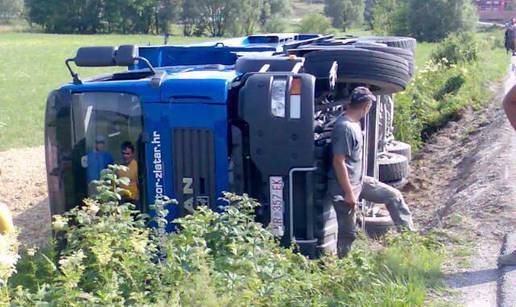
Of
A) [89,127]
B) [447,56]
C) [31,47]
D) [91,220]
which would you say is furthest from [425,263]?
[31,47]

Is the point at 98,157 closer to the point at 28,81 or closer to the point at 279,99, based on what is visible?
the point at 279,99

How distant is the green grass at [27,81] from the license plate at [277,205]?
6734mm

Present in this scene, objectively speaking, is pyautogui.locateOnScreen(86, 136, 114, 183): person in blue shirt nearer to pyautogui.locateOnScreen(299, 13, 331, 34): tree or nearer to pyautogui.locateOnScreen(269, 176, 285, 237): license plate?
pyautogui.locateOnScreen(269, 176, 285, 237): license plate

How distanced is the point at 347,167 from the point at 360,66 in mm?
1098

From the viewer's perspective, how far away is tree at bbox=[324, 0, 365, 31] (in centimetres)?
9162

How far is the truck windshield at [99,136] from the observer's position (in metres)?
6.62

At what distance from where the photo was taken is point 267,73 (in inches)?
247

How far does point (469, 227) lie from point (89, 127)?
10.9 ft

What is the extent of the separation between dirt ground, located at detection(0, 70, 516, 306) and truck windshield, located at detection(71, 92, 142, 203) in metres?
1.00

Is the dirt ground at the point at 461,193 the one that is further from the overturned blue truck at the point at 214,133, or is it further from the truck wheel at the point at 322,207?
the overturned blue truck at the point at 214,133

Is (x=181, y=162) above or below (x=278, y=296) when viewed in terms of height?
above

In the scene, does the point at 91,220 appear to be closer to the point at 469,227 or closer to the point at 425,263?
the point at 425,263

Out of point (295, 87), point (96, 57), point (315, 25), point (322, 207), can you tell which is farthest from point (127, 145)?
point (315, 25)

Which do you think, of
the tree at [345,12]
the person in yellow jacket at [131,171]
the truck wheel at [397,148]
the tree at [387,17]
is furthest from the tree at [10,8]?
the person in yellow jacket at [131,171]
